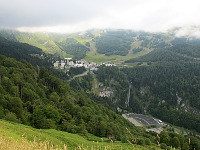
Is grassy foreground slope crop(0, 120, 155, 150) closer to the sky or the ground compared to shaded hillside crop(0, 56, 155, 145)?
closer to the sky

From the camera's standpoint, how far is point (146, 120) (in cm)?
13938

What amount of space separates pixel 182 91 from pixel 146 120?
266 ft

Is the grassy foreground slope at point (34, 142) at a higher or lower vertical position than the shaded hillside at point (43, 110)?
higher

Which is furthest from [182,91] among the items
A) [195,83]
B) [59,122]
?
[59,122]

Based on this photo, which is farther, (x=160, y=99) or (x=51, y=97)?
(x=160, y=99)

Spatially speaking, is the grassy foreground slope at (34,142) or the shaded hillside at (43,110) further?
the shaded hillside at (43,110)

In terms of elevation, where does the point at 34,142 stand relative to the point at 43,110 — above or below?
above

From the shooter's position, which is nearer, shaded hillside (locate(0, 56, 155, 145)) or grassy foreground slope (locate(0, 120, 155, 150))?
grassy foreground slope (locate(0, 120, 155, 150))

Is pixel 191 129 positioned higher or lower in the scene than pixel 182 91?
lower

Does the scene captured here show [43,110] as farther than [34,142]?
Yes

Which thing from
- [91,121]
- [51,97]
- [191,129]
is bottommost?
[191,129]

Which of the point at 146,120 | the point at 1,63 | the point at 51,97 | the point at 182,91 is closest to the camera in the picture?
the point at 51,97

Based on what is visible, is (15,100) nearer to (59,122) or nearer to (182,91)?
(59,122)

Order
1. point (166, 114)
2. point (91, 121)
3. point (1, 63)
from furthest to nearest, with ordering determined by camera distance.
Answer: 1. point (166, 114)
2. point (1, 63)
3. point (91, 121)
